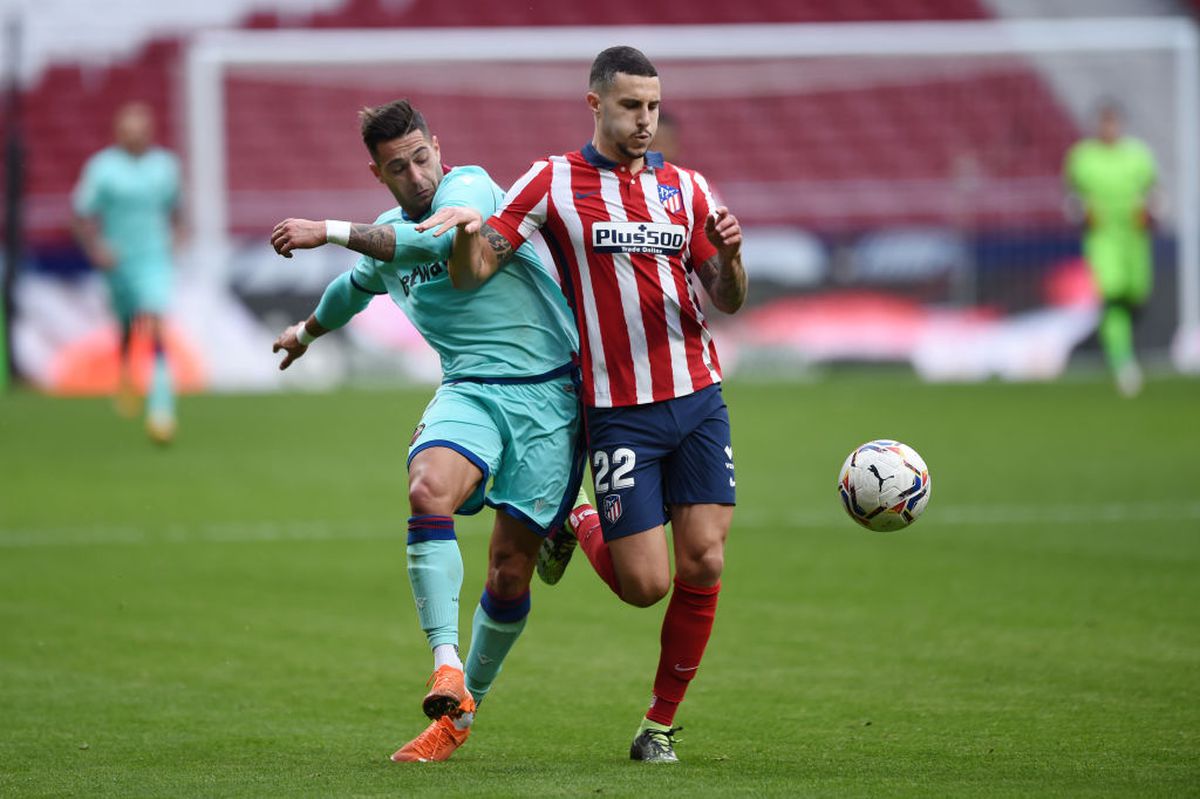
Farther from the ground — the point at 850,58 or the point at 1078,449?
the point at 850,58

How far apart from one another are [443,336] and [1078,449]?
9.54 m

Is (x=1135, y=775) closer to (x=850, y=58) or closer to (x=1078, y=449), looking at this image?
(x=1078, y=449)

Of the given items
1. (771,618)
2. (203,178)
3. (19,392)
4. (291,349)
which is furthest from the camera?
(203,178)

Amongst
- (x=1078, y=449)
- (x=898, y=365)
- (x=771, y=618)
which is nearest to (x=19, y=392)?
(x=898, y=365)

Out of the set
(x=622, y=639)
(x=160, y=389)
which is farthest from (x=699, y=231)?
(x=160, y=389)

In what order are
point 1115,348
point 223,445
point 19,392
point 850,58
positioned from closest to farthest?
point 223,445 → point 1115,348 → point 19,392 → point 850,58

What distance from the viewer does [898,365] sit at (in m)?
21.8

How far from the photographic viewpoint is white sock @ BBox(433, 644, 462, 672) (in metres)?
5.47

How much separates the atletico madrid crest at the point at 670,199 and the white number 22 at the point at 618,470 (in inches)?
32.4

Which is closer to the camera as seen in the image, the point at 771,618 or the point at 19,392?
the point at 771,618

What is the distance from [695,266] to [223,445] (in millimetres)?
10342

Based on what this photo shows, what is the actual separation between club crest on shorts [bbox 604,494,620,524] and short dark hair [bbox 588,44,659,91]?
1.36 m

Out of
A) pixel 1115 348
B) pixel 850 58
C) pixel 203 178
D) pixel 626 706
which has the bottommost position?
pixel 626 706

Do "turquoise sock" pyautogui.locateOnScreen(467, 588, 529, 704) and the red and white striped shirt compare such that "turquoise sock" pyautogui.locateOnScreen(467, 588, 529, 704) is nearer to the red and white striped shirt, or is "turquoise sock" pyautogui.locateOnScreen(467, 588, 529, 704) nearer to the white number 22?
the white number 22
